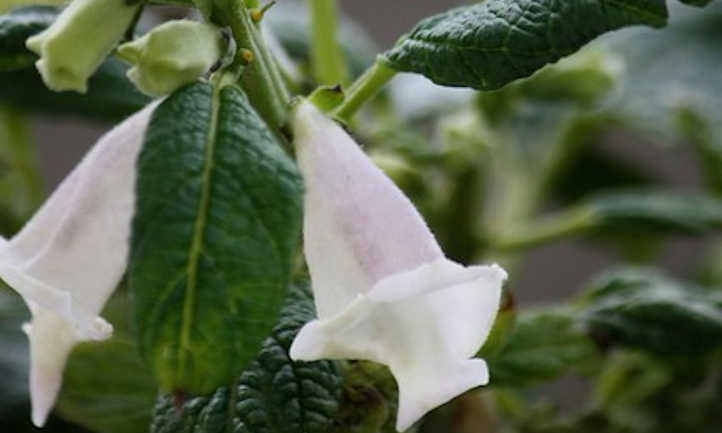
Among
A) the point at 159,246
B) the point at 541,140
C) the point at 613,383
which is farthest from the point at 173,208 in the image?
the point at 541,140

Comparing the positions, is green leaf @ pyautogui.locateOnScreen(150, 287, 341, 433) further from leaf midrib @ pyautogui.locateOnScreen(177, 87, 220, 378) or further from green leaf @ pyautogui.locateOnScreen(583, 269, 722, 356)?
green leaf @ pyautogui.locateOnScreen(583, 269, 722, 356)

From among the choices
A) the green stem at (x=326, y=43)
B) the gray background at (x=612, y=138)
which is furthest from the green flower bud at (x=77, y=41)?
the gray background at (x=612, y=138)

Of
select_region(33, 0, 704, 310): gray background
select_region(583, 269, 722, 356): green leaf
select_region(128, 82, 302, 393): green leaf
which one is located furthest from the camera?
select_region(33, 0, 704, 310): gray background

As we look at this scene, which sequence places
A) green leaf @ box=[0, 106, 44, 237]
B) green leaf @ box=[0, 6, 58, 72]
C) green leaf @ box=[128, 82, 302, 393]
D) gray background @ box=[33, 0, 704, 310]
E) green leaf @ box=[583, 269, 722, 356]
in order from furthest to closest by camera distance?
gray background @ box=[33, 0, 704, 310], green leaf @ box=[0, 106, 44, 237], green leaf @ box=[583, 269, 722, 356], green leaf @ box=[0, 6, 58, 72], green leaf @ box=[128, 82, 302, 393]

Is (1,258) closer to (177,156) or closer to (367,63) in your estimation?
(177,156)

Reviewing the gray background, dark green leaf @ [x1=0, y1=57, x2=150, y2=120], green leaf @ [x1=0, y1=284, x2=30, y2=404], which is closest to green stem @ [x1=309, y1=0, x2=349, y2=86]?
dark green leaf @ [x1=0, y1=57, x2=150, y2=120]

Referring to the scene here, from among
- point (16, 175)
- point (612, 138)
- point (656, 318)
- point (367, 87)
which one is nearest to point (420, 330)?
point (367, 87)

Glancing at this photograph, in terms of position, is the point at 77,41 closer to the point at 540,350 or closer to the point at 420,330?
the point at 420,330

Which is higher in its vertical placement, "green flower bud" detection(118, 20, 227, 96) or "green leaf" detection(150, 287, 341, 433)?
"green flower bud" detection(118, 20, 227, 96)
